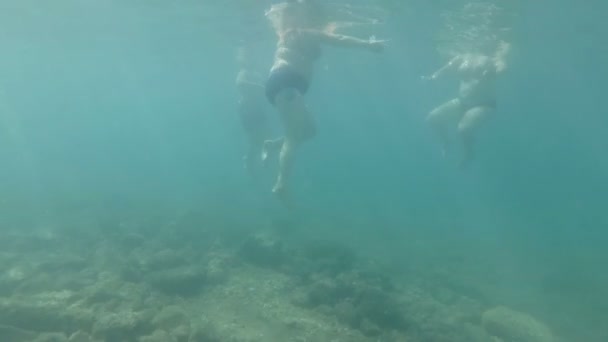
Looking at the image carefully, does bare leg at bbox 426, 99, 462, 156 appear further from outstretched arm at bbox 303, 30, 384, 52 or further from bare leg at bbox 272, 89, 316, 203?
bare leg at bbox 272, 89, 316, 203

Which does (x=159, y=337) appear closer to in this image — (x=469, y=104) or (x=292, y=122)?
(x=292, y=122)

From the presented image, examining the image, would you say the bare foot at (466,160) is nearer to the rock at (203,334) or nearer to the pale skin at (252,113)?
the pale skin at (252,113)

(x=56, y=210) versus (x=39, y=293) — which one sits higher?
(x=56, y=210)

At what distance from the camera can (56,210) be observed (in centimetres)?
2061

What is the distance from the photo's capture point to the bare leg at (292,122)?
10.5 m

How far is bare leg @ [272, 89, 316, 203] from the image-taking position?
1053 cm

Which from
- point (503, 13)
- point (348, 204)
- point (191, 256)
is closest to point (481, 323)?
point (191, 256)

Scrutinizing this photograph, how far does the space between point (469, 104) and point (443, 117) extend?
1004 millimetres

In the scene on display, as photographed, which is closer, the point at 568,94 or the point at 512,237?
the point at 512,237

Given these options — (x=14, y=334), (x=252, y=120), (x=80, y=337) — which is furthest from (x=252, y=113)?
(x=14, y=334)

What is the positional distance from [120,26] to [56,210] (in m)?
17.7

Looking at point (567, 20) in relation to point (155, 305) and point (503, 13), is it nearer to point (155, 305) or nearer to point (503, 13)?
point (503, 13)

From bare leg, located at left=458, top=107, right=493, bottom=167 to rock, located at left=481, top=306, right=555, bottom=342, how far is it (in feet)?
15.5

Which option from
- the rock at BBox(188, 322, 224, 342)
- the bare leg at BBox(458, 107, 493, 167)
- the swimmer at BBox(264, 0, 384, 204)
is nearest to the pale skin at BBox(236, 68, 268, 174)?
the swimmer at BBox(264, 0, 384, 204)
